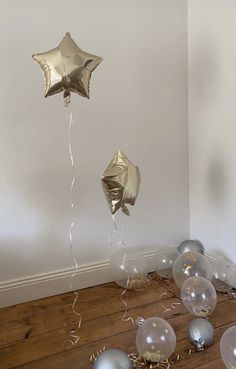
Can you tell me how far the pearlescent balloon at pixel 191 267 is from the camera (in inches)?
74.6

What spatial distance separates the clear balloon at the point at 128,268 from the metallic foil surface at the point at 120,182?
0.46 meters

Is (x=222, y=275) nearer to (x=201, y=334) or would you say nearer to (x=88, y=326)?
(x=201, y=334)

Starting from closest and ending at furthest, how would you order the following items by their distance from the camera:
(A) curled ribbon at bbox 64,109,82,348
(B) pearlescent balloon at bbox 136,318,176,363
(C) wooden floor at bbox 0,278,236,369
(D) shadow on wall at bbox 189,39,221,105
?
(B) pearlescent balloon at bbox 136,318,176,363 → (C) wooden floor at bbox 0,278,236,369 → (A) curled ribbon at bbox 64,109,82,348 → (D) shadow on wall at bbox 189,39,221,105

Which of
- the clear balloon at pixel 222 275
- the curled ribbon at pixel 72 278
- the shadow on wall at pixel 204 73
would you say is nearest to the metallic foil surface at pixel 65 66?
the curled ribbon at pixel 72 278

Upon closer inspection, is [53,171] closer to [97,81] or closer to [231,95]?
[97,81]

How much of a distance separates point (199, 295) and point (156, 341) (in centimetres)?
35

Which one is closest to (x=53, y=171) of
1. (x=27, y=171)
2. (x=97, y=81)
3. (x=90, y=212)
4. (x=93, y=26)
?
(x=27, y=171)

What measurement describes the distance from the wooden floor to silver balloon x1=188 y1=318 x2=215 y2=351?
35mm

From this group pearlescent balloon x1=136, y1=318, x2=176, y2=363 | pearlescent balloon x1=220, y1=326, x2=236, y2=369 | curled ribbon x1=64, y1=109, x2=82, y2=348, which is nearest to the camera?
pearlescent balloon x1=220, y1=326, x2=236, y2=369

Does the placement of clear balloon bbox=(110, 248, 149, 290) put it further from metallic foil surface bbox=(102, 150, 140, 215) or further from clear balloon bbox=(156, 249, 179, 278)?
metallic foil surface bbox=(102, 150, 140, 215)

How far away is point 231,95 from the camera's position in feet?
6.69

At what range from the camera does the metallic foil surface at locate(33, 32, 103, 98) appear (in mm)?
1505

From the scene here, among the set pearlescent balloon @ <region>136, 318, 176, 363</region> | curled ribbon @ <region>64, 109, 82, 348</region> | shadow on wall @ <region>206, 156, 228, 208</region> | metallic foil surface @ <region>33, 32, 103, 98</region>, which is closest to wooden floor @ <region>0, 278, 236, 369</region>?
curled ribbon @ <region>64, 109, 82, 348</region>

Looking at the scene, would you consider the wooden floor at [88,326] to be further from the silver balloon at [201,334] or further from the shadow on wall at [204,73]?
the shadow on wall at [204,73]
